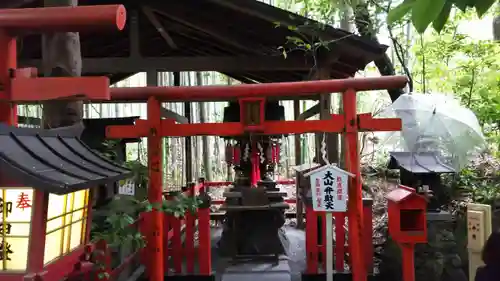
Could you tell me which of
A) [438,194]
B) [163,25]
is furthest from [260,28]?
[438,194]

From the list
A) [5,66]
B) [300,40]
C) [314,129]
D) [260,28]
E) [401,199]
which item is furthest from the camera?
[260,28]

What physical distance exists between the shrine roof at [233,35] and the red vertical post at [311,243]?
254 cm

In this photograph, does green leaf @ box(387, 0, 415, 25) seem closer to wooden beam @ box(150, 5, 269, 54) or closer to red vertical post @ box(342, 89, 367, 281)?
red vertical post @ box(342, 89, 367, 281)

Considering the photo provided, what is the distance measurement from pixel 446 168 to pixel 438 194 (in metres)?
0.55

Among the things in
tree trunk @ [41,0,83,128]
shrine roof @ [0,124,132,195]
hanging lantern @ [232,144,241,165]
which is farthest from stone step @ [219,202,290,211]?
shrine roof @ [0,124,132,195]

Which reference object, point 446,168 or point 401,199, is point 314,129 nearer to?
point 401,199

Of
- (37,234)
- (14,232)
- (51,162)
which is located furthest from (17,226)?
(51,162)

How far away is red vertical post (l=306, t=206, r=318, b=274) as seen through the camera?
6891mm

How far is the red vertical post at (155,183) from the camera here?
19.2ft

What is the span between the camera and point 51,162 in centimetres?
274

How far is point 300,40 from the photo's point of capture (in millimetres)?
6875

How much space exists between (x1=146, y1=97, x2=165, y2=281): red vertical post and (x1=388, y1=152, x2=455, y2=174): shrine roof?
334 centimetres

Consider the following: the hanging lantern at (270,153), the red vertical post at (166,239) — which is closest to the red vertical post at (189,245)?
the red vertical post at (166,239)

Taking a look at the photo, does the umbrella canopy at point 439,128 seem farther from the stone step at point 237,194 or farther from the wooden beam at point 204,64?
the stone step at point 237,194
